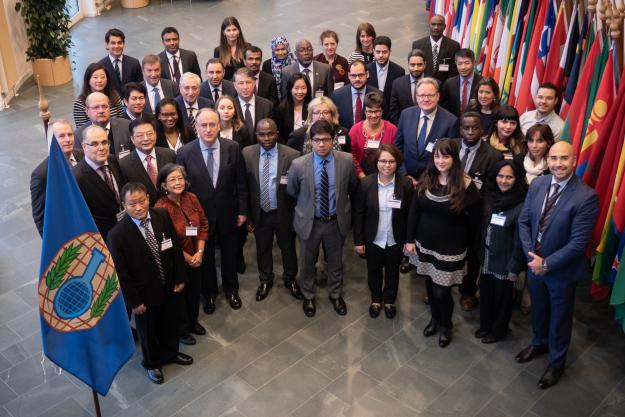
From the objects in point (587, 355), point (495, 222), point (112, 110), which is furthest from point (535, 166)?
point (112, 110)

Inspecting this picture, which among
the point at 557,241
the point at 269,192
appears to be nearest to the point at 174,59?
the point at 269,192

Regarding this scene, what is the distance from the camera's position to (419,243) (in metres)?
5.54

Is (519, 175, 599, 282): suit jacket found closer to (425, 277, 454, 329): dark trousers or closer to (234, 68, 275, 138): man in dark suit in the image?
(425, 277, 454, 329): dark trousers

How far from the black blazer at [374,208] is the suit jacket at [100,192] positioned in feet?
5.77

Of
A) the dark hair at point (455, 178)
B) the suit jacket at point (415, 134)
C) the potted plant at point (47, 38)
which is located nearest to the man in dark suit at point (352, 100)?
the suit jacket at point (415, 134)

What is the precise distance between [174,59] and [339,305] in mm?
3518

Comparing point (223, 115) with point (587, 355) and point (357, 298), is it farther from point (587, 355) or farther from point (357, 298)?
point (587, 355)

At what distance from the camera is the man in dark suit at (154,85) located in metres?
6.97

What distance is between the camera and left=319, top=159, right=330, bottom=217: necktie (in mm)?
5609

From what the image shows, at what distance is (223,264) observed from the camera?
611cm

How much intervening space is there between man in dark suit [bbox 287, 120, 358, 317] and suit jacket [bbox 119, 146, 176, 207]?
3.19ft

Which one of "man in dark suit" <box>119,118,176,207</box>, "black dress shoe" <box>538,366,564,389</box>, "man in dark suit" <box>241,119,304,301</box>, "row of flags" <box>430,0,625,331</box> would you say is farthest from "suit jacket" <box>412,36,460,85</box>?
"black dress shoe" <box>538,366,564,389</box>

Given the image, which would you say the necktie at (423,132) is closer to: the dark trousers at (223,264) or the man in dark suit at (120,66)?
the dark trousers at (223,264)

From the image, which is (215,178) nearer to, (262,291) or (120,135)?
(120,135)
